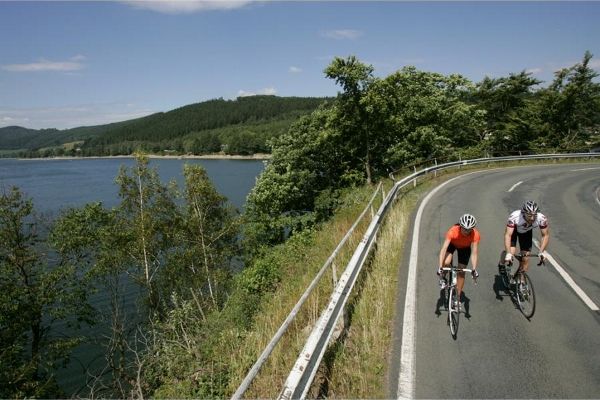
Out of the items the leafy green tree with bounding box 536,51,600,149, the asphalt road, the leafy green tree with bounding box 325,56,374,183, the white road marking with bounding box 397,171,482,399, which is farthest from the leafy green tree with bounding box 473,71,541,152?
the white road marking with bounding box 397,171,482,399

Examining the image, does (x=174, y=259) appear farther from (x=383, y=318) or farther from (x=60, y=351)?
(x=383, y=318)

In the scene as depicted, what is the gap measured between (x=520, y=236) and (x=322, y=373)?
4769mm

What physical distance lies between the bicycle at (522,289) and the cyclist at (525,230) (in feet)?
0.42

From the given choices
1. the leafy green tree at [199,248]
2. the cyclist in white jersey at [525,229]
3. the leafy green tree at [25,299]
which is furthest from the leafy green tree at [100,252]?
the cyclist in white jersey at [525,229]

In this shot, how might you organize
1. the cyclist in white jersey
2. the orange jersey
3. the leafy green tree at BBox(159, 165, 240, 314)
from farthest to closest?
1. the leafy green tree at BBox(159, 165, 240, 314)
2. the cyclist in white jersey
3. the orange jersey

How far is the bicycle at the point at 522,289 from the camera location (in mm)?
7059

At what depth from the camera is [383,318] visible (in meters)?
6.97

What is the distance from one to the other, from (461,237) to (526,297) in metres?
1.57

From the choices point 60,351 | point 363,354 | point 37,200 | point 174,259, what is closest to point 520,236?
point 363,354

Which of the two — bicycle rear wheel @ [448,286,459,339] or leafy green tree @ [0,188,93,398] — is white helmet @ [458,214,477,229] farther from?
leafy green tree @ [0,188,93,398]

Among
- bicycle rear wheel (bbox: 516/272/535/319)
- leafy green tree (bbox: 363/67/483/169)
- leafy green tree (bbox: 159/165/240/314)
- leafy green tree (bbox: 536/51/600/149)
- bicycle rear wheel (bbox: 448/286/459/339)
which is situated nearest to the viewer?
bicycle rear wheel (bbox: 448/286/459/339)

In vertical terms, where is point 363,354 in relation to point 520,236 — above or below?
below

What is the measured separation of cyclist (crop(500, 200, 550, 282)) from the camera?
732 cm

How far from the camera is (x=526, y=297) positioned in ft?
23.6
